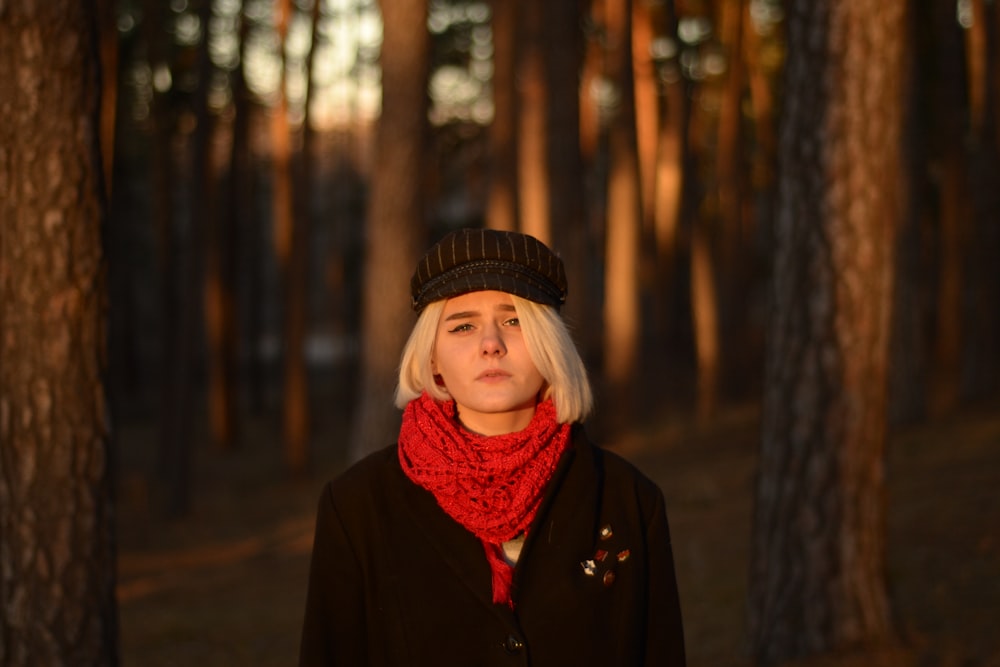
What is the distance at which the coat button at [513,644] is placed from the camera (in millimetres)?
2949

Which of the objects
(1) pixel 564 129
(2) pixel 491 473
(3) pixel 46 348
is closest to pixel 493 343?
(2) pixel 491 473

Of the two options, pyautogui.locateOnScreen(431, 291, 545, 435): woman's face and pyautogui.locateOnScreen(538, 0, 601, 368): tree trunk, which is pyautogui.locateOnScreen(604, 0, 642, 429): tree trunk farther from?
pyautogui.locateOnScreen(431, 291, 545, 435): woman's face

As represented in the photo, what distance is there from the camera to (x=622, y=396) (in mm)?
21516

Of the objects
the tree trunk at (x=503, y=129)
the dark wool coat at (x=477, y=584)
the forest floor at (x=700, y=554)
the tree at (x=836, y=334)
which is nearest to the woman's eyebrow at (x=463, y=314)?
the dark wool coat at (x=477, y=584)

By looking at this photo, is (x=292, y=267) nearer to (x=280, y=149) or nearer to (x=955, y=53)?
(x=280, y=149)

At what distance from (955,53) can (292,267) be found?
12099 millimetres

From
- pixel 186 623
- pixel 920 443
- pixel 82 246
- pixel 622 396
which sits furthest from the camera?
pixel 622 396

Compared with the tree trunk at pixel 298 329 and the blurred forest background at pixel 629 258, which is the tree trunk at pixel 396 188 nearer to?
the blurred forest background at pixel 629 258

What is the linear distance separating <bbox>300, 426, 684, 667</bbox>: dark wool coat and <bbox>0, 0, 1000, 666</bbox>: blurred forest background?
8.77 feet

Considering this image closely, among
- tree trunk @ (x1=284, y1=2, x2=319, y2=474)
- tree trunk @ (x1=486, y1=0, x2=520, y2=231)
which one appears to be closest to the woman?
tree trunk @ (x1=486, y1=0, x2=520, y2=231)

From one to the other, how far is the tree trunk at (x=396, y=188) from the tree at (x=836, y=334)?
7330 mm

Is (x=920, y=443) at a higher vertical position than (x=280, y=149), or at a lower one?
lower

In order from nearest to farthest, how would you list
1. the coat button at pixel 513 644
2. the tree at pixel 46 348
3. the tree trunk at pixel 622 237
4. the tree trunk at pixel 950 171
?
the coat button at pixel 513 644
the tree at pixel 46 348
the tree trunk at pixel 950 171
the tree trunk at pixel 622 237

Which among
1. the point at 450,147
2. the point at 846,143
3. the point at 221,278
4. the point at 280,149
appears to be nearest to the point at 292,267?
the point at 280,149
